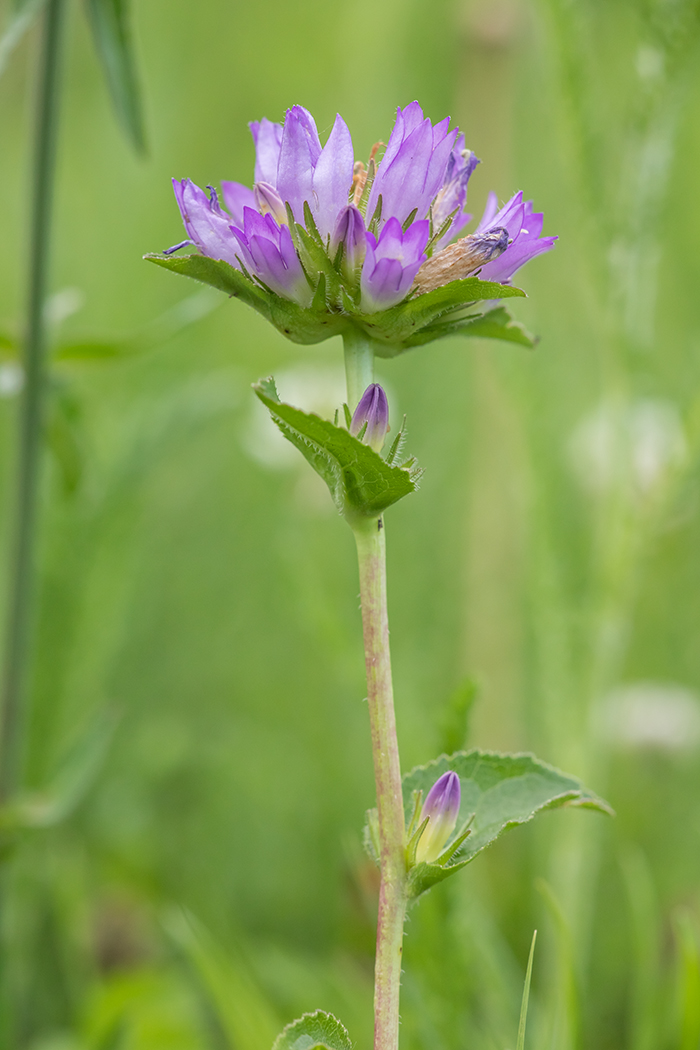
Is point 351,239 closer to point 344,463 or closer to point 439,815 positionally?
point 344,463

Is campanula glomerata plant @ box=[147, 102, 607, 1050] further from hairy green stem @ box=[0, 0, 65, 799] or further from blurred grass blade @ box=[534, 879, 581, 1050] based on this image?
hairy green stem @ box=[0, 0, 65, 799]

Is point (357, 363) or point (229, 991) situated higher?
point (357, 363)

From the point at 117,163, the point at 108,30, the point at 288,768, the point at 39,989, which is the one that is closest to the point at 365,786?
the point at 288,768

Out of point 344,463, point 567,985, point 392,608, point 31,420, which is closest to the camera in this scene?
point 344,463

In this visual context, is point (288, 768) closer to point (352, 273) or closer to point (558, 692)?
A: point (558, 692)

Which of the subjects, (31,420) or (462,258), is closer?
(462,258)

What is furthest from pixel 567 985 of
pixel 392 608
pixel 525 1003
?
pixel 392 608

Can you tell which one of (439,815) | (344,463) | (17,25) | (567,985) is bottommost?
(567,985)
